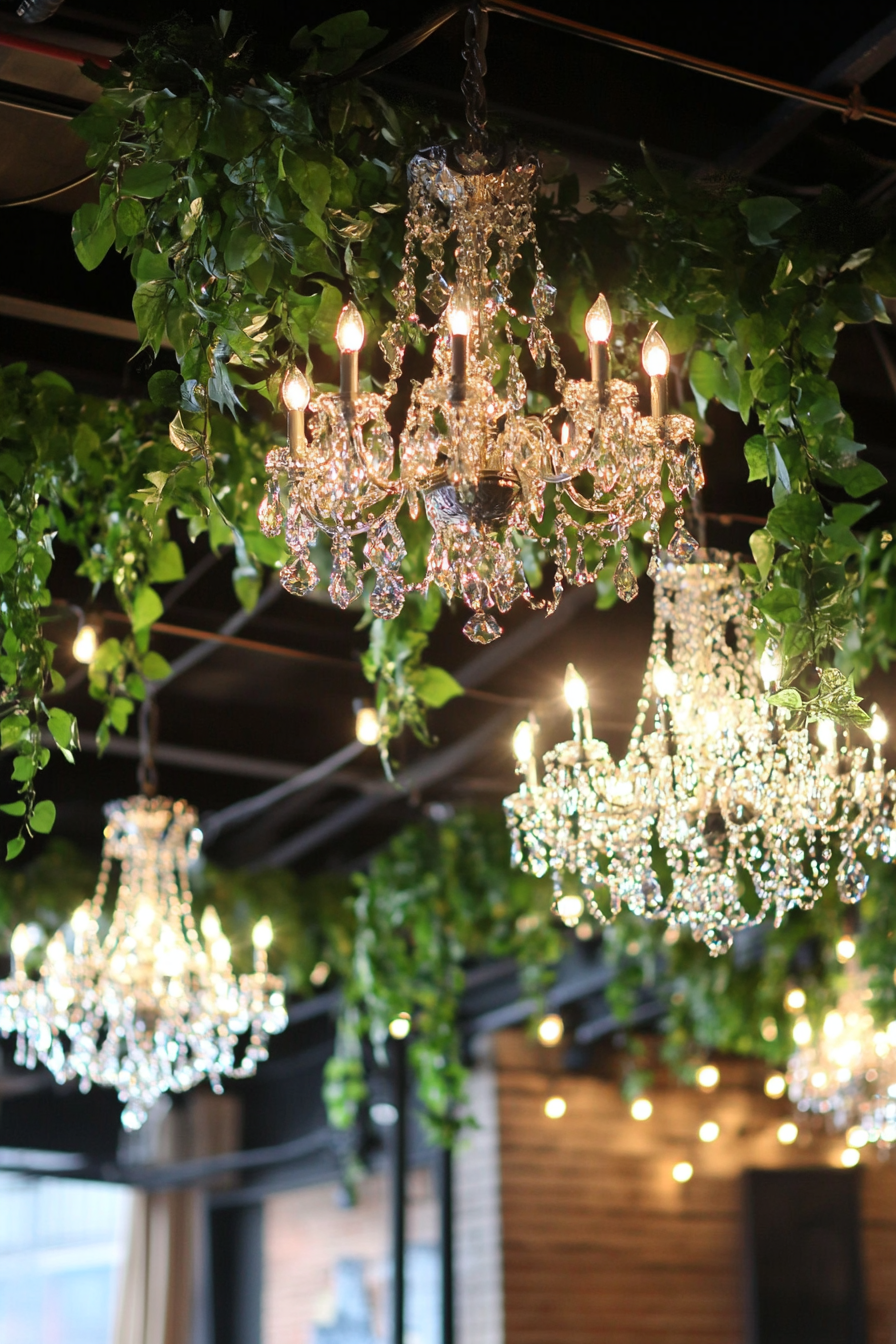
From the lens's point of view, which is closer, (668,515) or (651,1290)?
(668,515)

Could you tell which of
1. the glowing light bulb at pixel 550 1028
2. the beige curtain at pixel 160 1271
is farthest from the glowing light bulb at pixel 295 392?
the beige curtain at pixel 160 1271

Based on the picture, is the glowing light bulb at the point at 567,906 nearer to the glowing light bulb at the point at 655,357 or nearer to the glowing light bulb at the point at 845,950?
the glowing light bulb at the point at 655,357

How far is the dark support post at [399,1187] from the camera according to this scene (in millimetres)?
7242

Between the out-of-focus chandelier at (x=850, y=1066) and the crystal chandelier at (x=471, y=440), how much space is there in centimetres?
490

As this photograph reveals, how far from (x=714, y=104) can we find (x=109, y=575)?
1.55m

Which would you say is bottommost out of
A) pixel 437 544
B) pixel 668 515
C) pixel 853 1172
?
pixel 853 1172

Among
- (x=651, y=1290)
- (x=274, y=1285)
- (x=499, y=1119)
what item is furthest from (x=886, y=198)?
(x=274, y=1285)

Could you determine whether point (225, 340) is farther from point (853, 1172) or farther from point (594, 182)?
point (853, 1172)

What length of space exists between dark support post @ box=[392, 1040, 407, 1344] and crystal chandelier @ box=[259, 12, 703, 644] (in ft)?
17.3

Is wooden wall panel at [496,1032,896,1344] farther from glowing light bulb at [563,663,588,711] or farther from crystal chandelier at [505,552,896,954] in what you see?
glowing light bulb at [563,663,588,711]

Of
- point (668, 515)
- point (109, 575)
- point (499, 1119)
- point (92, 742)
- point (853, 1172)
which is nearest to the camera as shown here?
point (668, 515)

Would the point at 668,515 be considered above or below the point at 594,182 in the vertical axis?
below

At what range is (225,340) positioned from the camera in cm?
243

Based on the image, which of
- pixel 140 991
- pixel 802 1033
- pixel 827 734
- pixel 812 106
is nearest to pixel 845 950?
pixel 802 1033
